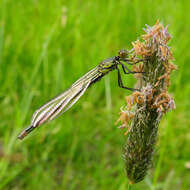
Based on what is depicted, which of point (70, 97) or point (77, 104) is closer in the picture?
point (70, 97)

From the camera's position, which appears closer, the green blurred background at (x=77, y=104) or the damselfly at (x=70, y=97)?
the damselfly at (x=70, y=97)

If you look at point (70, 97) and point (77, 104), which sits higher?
point (77, 104)

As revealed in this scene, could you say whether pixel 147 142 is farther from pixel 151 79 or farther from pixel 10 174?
pixel 10 174

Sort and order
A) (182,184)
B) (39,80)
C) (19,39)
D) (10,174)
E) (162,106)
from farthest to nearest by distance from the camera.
Answer: (19,39) < (39,80) < (182,184) < (10,174) < (162,106)

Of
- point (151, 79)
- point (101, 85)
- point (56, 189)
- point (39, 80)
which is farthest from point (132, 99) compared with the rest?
point (101, 85)
